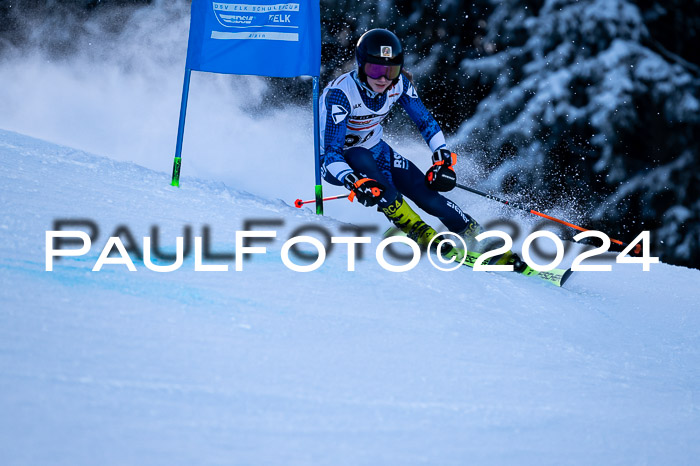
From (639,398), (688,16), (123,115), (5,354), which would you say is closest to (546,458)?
(639,398)

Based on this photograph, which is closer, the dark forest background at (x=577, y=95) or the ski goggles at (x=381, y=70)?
the ski goggles at (x=381, y=70)

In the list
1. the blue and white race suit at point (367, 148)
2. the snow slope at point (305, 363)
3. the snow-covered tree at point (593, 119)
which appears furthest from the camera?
the snow-covered tree at point (593, 119)

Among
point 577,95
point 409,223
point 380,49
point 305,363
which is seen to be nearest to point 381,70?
point 380,49

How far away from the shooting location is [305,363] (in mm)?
2213

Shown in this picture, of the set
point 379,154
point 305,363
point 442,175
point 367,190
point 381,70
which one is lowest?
point 305,363

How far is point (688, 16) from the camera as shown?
8469mm

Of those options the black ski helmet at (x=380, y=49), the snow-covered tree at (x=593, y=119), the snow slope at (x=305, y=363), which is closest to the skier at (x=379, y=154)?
the black ski helmet at (x=380, y=49)

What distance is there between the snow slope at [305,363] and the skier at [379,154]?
425mm

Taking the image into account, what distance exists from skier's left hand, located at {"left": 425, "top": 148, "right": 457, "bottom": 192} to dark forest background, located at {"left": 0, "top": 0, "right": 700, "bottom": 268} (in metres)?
4.19

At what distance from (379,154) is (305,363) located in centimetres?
224

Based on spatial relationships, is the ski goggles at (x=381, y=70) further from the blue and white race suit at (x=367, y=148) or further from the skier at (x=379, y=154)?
the blue and white race suit at (x=367, y=148)

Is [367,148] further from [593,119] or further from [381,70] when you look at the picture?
[593,119]

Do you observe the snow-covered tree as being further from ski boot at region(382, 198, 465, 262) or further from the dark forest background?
ski boot at region(382, 198, 465, 262)

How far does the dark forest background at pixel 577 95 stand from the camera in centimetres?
770
